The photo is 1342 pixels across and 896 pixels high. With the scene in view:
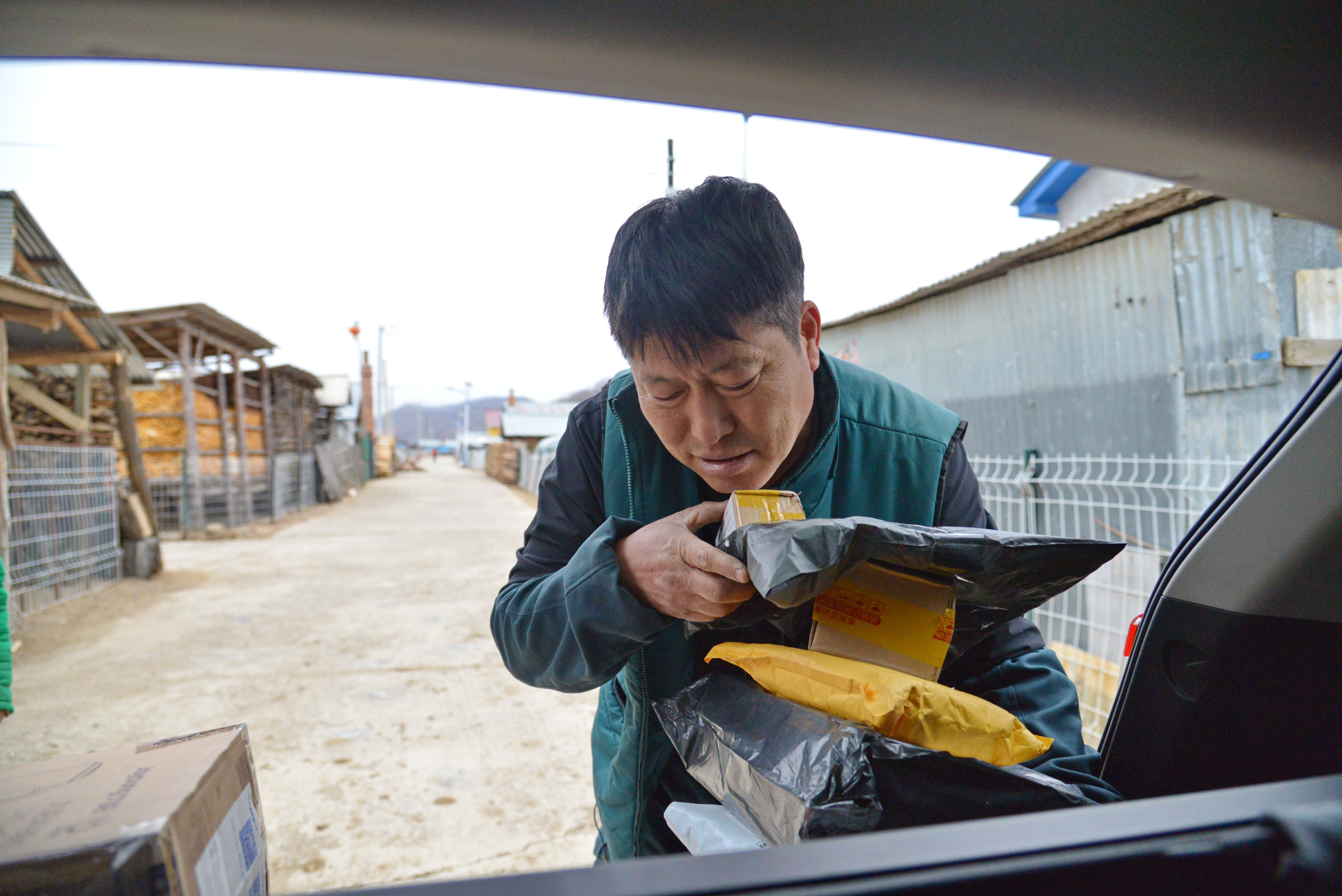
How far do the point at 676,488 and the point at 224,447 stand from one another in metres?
13.8

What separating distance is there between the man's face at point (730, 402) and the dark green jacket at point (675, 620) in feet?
0.40

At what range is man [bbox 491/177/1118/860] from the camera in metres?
1.08

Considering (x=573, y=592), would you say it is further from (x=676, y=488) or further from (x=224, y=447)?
(x=224, y=447)

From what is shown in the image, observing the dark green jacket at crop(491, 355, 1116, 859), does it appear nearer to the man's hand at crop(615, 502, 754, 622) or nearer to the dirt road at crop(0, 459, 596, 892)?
the man's hand at crop(615, 502, 754, 622)

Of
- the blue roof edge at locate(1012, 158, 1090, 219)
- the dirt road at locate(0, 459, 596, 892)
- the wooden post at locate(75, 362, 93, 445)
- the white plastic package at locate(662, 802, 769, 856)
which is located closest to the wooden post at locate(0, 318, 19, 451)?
the dirt road at locate(0, 459, 596, 892)

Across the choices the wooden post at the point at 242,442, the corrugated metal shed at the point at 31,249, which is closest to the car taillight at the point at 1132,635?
the corrugated metal shed at the point at 31,249

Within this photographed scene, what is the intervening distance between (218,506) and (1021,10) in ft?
48.1

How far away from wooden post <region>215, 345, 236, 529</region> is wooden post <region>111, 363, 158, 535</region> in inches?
173

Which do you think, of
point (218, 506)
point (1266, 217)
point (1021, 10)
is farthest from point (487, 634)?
point (218, 506)

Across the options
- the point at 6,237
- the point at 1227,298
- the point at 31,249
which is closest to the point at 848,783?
the point at 1227,298

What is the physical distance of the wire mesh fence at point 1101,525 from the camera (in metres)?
3.53

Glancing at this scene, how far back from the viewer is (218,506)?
1238cm

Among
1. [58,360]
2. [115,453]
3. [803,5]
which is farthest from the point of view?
[115,453]

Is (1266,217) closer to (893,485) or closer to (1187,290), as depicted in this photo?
(1187,290)
